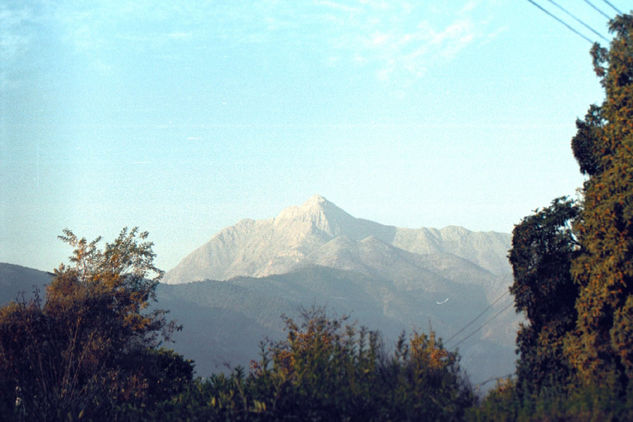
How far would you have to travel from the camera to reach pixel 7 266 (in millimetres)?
176375

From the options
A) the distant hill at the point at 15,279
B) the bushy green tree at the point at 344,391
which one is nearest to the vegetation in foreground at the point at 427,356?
the bushy green tree at the point at 344,391

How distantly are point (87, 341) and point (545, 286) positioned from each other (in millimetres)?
18887

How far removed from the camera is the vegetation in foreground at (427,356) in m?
11.7

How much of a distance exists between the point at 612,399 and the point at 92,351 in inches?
747

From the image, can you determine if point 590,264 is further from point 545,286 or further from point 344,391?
point 344,391

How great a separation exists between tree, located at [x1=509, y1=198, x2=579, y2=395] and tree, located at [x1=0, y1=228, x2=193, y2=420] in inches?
603

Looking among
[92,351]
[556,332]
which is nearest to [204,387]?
[92,351]

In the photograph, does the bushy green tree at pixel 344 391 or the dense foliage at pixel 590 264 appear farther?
the dense foliage at pixel 590 264

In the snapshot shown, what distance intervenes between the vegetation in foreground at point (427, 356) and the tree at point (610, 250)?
5 cm

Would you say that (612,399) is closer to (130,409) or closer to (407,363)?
(407,363)

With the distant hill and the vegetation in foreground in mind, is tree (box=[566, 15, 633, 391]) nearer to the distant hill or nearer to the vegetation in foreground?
the vegetation in foreground

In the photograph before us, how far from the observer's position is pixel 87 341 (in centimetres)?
2380

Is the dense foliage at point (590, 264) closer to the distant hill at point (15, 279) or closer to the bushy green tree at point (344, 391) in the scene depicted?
the bushy green tree at point (344, 391)

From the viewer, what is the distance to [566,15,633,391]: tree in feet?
63.7
